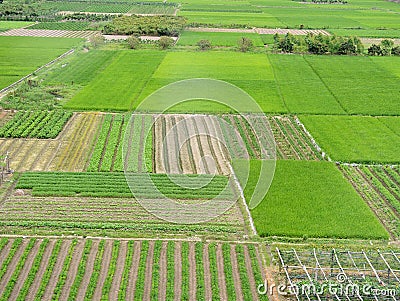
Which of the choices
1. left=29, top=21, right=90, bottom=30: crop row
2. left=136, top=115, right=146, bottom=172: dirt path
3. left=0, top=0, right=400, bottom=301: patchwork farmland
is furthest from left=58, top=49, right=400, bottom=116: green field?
left=29, top=21, right=90, bottom=30: crop row

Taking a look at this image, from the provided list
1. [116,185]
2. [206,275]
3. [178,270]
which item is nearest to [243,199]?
[206,275]

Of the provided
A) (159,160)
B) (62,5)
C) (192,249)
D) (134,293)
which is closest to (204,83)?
(159,160)

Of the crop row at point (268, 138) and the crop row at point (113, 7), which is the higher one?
the crop row at point (113, 7)

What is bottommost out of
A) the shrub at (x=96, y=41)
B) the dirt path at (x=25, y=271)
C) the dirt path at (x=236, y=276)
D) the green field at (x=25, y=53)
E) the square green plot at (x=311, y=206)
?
the dirt path at (x=236, y=276)

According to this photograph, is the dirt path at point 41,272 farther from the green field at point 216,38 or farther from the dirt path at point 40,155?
the green field at point 216,38

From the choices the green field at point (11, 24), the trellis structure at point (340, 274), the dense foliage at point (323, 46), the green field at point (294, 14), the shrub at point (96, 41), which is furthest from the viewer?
the green field at point (294, 14)

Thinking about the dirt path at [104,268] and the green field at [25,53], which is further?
the green field at [25,53]

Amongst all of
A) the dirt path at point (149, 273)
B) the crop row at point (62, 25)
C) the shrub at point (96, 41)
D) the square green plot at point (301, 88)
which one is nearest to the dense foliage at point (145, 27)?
the crop row at point (62, 25)

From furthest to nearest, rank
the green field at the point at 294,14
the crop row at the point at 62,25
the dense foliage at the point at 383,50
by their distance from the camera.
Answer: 1. the green field at the point at 294,14
2. the crop row at the point at 62,25
3. the dense foliage at the point at 383,50

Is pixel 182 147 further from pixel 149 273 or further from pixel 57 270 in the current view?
pixel 57 270
